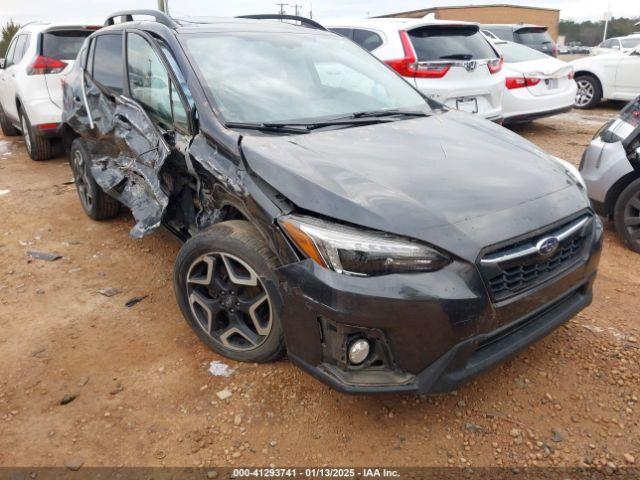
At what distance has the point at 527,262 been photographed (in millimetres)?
2057

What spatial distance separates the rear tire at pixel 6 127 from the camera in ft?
28.0

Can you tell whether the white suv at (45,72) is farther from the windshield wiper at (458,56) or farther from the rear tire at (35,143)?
the windshield wiper at (458,56)

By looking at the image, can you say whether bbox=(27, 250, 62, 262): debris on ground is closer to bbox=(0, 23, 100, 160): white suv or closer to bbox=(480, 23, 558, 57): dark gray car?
bbox=(0, 23, 100, 160): white suv

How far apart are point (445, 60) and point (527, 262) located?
15.6 ft

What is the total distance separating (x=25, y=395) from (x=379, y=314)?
1.93 metres

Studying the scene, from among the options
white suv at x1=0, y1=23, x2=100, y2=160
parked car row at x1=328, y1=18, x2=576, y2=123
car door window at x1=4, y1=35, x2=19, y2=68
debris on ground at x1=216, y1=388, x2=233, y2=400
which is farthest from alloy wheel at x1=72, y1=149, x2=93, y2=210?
car door window at x1=4, y1=35, x2=19, y2=68

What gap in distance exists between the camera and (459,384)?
2.03 meters

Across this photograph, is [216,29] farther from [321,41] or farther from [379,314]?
[379,314]

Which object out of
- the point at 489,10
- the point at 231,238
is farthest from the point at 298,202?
the point at 489,10

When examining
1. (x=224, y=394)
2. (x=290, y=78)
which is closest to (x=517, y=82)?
(x=290, y=78)

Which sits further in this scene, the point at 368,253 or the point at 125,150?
the point at 125,150

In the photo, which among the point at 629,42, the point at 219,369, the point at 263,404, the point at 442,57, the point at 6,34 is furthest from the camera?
the point at 6,34

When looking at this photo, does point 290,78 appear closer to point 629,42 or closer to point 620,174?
point 620,174

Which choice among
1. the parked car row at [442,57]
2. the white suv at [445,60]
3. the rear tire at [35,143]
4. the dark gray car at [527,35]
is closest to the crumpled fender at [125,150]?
the rear tire at [35,143]
